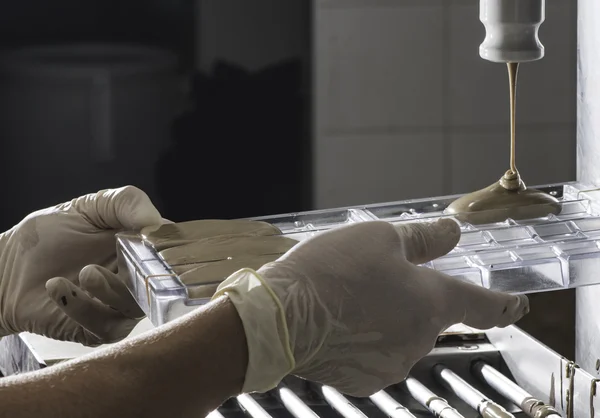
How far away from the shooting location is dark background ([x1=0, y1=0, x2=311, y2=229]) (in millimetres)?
2062

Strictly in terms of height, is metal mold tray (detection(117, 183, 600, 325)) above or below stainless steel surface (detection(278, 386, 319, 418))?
above

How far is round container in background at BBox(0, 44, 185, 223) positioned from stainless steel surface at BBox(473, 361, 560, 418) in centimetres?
114

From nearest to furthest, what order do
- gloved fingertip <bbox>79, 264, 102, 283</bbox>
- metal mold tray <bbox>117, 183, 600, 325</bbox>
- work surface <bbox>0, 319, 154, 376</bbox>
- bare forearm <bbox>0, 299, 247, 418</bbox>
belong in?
bare forearm <bbox>0, 299, 247, 418</bbox> < metal mold tray <bbox>117, 183, 600, 325</bbox> < gloved fingertip <bbox>79, 264, 102, 283</bbox> < work surface <bbox>0, 319, 154, 376</bbox>

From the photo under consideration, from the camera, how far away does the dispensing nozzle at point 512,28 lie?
36.4 inches

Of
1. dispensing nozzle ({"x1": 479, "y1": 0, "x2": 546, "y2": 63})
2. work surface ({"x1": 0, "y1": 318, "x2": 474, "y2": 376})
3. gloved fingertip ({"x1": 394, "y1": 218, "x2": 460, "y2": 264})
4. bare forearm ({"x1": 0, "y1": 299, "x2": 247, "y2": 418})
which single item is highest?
dispensing nozzle ({"x1": 479, "y1": 0, "x2": 546, "y2": 63})

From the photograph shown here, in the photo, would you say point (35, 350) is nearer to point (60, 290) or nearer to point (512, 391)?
point (60, 290)

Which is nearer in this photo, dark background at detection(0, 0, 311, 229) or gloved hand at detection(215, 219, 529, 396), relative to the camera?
gloved hand at detection(215, 219, 529, 396)

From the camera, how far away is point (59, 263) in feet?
3.68

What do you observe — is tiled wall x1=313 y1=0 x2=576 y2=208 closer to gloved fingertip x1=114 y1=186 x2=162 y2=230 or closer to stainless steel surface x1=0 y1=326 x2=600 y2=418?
stainless steel surface x1=0 y1=326 x2=600 y2=418

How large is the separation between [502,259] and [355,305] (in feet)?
0.58

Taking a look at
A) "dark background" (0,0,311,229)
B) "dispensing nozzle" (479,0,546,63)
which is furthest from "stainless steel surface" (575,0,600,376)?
"dark background" (0,0,311,229)

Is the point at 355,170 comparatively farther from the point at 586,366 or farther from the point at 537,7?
the point at 537,7

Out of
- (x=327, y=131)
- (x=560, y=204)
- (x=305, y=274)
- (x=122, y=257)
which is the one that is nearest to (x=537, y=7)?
(x=560, y=204)

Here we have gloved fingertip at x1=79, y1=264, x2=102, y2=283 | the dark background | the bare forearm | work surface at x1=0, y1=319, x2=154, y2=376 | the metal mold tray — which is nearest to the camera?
the bare forearm
